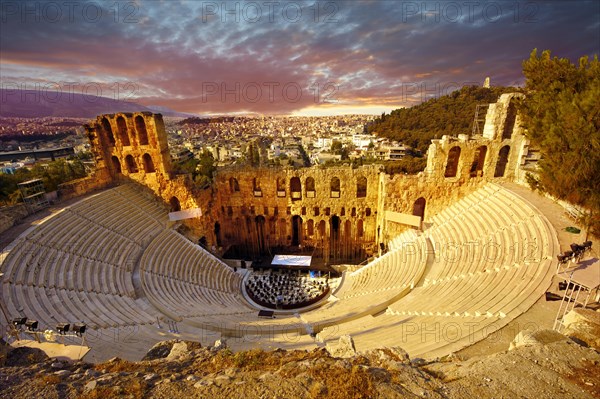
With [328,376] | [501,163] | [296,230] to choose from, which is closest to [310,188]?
[296,230]

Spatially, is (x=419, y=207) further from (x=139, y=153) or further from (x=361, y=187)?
(x=139, y=153)

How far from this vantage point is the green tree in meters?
11.5

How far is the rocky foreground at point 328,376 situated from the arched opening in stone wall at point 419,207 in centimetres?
1587

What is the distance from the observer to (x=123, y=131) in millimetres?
21016

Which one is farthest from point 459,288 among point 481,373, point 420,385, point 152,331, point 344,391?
point 152,331

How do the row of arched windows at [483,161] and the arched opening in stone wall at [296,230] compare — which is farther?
the arched opening in stone wall at [296,230]

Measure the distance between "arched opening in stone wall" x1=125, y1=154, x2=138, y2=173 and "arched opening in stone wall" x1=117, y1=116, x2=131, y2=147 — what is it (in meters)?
1.09

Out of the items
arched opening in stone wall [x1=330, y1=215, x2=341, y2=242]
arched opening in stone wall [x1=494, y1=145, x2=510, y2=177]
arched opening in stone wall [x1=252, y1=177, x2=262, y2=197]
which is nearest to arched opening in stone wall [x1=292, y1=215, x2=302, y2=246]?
arched opening in stone wall [x1=330, y1=215, x2=341, y2=242]

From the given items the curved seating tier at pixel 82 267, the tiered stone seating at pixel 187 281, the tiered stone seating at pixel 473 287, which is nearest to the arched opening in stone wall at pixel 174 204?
the curved seating tier at pixel 82 267

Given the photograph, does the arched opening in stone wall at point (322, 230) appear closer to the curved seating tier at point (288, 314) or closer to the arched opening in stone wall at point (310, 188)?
the arched opening in stone wall at point (310, 188)

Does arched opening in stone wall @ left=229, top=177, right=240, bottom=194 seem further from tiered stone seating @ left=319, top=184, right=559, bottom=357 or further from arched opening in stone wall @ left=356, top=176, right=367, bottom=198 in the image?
tiered stone seating @ left=319, top=184, right=559, bottom=357

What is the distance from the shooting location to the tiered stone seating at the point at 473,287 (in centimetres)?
843

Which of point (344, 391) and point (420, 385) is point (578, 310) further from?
point (344, 391)

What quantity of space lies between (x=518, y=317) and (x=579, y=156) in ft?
28.4
